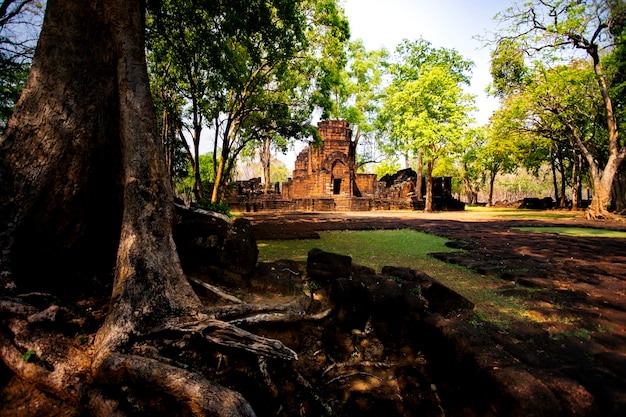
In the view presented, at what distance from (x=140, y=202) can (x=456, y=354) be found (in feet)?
9.45

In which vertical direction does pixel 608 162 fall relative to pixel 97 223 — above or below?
above

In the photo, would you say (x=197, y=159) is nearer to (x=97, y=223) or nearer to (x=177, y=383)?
(x=97, y=223)

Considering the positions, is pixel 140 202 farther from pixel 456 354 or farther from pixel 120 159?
pixel 456 354

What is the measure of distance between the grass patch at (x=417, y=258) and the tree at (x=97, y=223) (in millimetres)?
2386

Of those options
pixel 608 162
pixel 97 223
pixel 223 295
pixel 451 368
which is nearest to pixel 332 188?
pixel 608 162

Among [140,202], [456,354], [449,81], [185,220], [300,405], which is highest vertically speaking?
[449,81]

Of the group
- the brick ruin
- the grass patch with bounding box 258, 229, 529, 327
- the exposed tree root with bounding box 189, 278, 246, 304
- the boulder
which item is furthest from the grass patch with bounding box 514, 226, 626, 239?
the brick ruin

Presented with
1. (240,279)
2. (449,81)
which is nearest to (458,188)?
(449,81)

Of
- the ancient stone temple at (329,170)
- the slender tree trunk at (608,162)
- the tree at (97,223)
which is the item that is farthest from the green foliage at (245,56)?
the slender tree trunk at (608,162)

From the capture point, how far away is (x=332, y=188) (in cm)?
2666

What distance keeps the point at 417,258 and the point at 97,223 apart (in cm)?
503

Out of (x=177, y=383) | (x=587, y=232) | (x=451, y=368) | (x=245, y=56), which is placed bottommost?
(x=451, y=368)

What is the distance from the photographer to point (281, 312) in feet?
8.98

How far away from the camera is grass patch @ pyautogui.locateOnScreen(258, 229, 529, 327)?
3.13m
